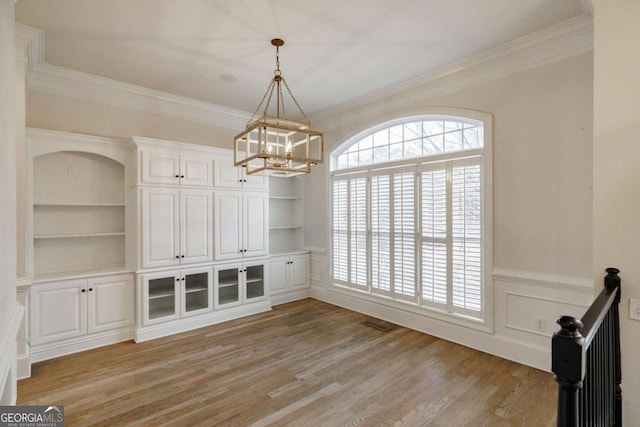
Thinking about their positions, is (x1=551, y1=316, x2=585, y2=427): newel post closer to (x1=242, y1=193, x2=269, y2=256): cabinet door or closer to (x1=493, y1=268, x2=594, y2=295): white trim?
(x1=493, y1=268, x2=594, y2=295): white trim

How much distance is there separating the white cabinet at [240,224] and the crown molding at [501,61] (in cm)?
231

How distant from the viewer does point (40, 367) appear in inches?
127

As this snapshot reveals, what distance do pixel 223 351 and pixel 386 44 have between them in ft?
12.2

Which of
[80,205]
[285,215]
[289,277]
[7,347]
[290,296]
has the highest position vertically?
[80,205]

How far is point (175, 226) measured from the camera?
413cm

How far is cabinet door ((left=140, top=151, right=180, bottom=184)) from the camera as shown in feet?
12.8

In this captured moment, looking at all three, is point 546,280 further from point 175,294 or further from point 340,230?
point 175,294

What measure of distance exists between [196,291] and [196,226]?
91 centimetres

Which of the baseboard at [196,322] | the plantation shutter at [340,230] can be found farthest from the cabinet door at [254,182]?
the baseboard at [196,322]

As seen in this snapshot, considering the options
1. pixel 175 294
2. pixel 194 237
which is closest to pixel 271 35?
pixel 194 237

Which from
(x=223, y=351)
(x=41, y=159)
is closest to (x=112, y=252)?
(x=41, y=159)

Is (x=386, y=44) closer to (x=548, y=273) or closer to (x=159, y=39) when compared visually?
(x=159, y=39)

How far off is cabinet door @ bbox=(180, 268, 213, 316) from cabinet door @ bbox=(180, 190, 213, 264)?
187 millimetres

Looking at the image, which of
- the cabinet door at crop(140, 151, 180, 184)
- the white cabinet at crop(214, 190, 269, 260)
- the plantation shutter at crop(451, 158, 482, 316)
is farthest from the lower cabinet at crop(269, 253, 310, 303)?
the plantation shutter at crop(451, 158, 482, 316)
